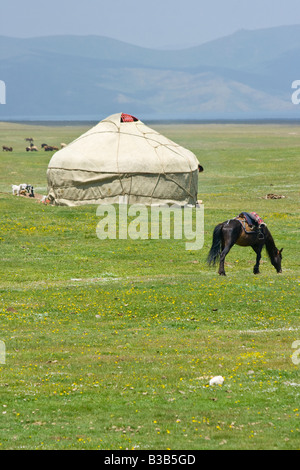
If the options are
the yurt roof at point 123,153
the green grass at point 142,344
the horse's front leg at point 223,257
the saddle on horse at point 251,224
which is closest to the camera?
the green grass at point 142,344

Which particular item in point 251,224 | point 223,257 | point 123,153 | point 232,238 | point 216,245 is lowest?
point 223,257

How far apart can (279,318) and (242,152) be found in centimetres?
7419

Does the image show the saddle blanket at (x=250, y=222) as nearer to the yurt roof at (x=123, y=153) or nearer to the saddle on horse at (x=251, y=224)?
the saddle on horse at (x=251, y=224)

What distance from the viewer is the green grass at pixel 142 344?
1155 centimetres

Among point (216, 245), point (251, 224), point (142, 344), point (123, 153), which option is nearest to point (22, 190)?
point (123, 153)

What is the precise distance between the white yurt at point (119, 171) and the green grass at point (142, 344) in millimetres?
6956

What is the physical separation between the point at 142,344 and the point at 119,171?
25322 millimetres

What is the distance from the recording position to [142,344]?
16734 mm

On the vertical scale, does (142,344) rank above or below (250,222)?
below

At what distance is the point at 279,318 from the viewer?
19.1 metres

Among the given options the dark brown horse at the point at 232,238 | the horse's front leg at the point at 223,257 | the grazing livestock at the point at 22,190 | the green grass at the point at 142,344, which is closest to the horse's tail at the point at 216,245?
the dark brown horse at the point at 232,238

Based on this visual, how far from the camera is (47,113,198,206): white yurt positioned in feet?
136

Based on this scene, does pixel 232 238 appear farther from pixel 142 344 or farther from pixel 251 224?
pixel 142 344

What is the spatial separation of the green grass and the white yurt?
696cm
